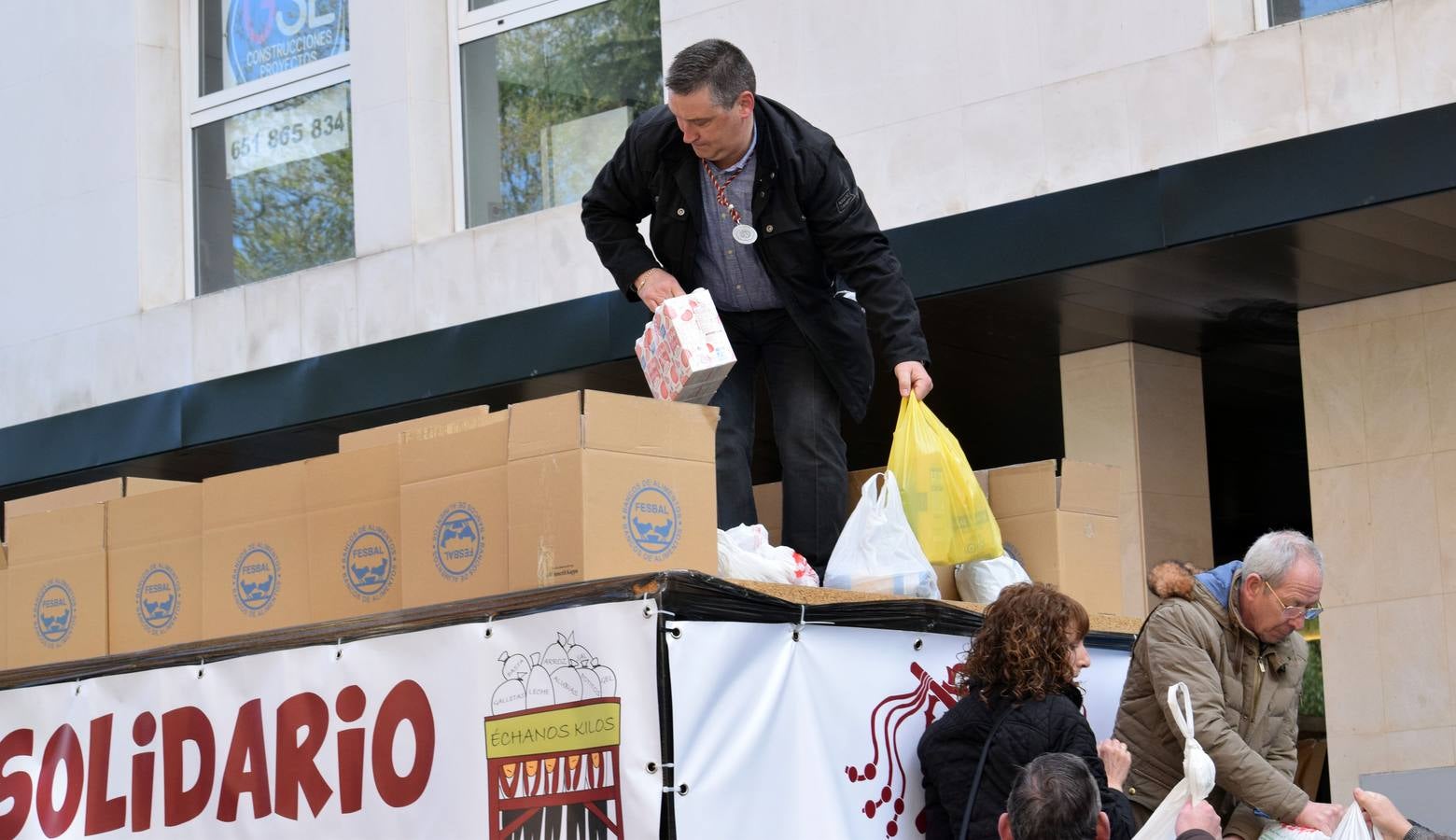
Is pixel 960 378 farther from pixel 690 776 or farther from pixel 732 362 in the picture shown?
pixel 690 776

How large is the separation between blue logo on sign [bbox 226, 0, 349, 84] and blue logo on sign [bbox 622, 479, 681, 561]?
7.72 m

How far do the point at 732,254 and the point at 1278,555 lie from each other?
5.77 feet

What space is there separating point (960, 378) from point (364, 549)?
6032 mm

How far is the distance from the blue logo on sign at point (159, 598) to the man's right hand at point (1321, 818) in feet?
10.4

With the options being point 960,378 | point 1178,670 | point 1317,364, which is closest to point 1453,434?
point 1317,364

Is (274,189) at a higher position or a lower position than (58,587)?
higher

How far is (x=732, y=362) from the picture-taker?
4.86m

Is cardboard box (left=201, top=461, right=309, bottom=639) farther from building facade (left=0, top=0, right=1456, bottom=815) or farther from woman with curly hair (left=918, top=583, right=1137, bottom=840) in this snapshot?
building facade (left=0, top=0, right=1456, bottom=815)

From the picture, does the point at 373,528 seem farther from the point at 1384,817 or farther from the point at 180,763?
the point at 1384,817

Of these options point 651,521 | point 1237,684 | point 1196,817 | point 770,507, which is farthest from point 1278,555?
point 770,507

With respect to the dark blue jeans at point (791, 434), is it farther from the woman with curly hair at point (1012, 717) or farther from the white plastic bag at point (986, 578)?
the woman with curly hair at point (1012, 717)

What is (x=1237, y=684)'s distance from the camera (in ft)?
15.4

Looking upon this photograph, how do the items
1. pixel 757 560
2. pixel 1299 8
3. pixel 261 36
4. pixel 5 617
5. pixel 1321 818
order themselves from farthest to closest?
pixel 261 36, pixel 1299 8, pixel 5 617, pixel 757 560, pixel 1321 818

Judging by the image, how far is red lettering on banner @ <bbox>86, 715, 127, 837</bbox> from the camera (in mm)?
5172
